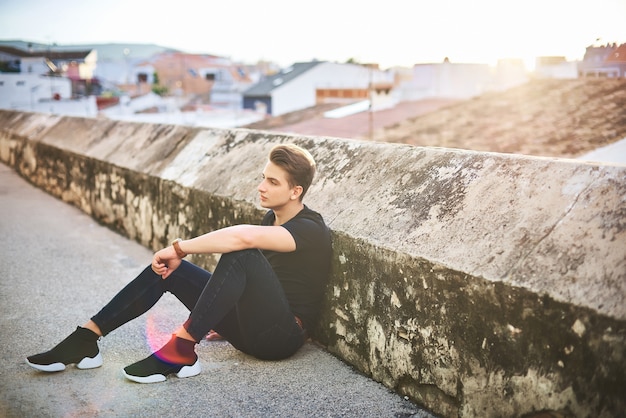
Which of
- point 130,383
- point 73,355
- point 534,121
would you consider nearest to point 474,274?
point 130,383

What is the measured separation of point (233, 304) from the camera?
2.67m

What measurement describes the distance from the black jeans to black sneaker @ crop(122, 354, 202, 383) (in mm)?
166

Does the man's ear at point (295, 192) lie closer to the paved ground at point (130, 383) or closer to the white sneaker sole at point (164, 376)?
the paved ground at point (130, 383)

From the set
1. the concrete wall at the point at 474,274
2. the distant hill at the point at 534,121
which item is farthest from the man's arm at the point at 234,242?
the distant hill at the point at 534,121

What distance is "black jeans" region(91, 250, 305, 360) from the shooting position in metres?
2.65

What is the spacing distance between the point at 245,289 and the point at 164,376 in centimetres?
50

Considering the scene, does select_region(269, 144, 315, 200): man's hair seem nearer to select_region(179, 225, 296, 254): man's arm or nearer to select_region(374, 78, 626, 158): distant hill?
select_region(179, 225, 296, 254): man's arm

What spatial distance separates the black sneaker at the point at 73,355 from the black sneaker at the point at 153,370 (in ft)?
0.64

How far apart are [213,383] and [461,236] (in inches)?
47.3

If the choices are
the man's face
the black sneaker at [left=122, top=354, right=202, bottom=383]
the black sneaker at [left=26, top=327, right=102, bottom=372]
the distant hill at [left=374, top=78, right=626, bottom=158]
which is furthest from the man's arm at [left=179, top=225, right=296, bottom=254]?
the distant hill at [left=374, top=78, right=626, bottom=158]

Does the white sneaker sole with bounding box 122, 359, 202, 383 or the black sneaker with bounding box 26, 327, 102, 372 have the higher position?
the black sneaker with bounding box 26, 327, 102, 372

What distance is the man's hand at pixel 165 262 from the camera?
2828 millimetres

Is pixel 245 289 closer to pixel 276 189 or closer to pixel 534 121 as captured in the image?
pixel 276 189

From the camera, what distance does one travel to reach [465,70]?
104 feet
